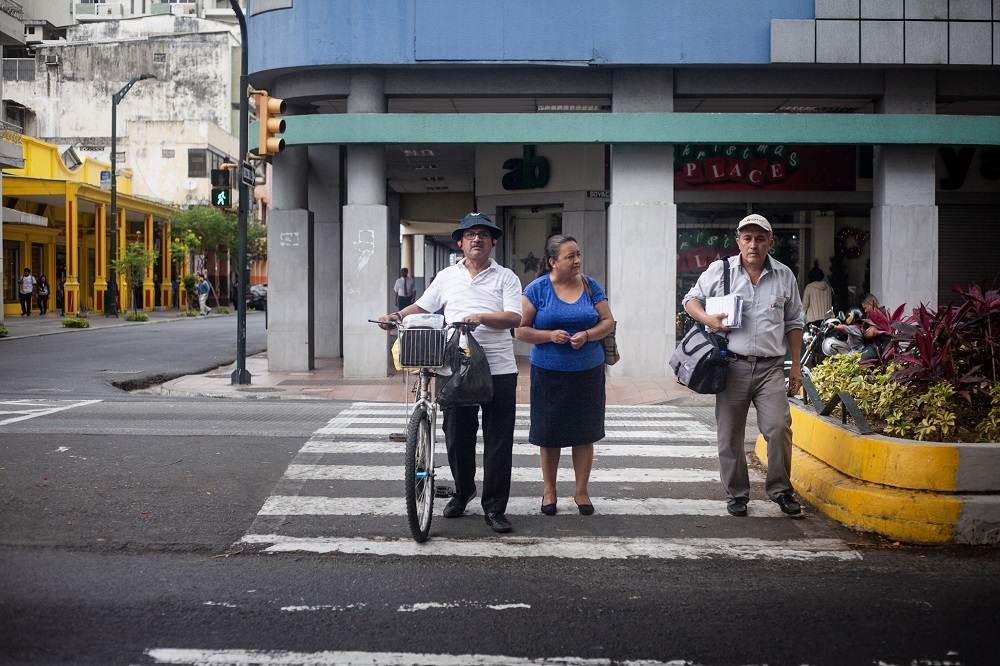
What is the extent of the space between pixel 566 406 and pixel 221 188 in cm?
1115

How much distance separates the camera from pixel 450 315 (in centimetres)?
650

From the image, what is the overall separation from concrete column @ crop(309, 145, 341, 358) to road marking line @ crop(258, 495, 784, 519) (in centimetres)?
1300

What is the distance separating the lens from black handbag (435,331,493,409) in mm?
6055

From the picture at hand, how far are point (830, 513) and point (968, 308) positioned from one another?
→ 1619 millimetres

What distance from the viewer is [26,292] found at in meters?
39.2

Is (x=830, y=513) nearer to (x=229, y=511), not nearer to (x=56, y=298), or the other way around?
(x=229, y=511)

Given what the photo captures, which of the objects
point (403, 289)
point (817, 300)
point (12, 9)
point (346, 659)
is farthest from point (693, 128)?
point (12, 9)

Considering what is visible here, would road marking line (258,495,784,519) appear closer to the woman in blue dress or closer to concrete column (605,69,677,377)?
the woman in blue dress

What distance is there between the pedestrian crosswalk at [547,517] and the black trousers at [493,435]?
0.73ft

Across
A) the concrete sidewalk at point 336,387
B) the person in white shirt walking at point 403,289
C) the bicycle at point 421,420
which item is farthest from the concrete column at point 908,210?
the person in white shirt walking at point 403,289

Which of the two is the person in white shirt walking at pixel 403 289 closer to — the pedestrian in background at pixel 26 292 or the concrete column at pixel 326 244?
the concrete column at pixel 326 244

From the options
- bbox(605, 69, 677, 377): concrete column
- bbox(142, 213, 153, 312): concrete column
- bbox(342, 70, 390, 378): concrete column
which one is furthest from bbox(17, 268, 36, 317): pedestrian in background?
bbox(605, 69, 677, 377): concrete column

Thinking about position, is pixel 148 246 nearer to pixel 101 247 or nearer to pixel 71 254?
pixel 101 247

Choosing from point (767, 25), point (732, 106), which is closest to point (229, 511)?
point (767, 25)
